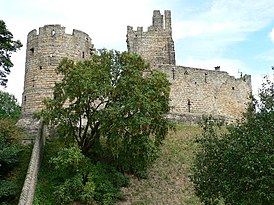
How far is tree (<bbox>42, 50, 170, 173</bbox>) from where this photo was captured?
2088cm

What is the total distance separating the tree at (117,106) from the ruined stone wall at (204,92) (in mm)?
13479

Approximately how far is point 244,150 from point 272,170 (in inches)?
44.3

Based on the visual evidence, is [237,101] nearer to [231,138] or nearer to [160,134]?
[160,134]

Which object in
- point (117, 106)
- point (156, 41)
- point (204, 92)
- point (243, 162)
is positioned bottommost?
point (243, 162)

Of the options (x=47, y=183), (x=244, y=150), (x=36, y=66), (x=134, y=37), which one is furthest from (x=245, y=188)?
(x=134, y=37)

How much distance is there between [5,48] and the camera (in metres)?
23.7

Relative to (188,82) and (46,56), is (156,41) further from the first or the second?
(46,56)

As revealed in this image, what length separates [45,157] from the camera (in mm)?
24453

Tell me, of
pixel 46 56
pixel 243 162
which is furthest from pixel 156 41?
pixel 243 162

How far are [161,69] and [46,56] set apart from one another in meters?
10.3

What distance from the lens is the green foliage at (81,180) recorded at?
20.0m

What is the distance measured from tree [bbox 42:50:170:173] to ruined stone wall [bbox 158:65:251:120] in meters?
13.5

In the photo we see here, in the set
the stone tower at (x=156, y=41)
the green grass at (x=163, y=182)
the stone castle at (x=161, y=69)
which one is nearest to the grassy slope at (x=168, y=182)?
the green grass at (x=163, y=182)

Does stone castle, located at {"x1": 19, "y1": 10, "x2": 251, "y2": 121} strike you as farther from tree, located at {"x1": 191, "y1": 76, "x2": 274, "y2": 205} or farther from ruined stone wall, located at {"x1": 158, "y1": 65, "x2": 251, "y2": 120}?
tree, located at {"x1": 191, "y1": 76, "x2": 274, "y2": 205}
